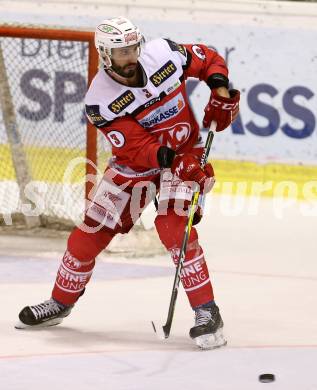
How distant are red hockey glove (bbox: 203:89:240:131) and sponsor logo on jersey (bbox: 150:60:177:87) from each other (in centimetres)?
19

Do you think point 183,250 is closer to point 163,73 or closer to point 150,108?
point 150,108

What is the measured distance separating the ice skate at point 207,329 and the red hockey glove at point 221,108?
79cm

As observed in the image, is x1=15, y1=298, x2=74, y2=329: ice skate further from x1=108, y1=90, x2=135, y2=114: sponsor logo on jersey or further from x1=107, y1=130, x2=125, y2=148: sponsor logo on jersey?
x1=108, y1=90, x2=135, y2=114: sponsor logo on jersey

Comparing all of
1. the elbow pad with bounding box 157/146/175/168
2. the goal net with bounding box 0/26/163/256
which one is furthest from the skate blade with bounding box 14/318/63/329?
the goal net with bounding box 0/26/163/256

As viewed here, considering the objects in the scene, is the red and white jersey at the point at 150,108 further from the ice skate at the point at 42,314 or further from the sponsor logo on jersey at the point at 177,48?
the ice skate at the point at 42,314

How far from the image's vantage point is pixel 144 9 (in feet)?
29.9

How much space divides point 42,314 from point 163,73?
3.86ft

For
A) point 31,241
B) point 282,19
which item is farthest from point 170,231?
point 282,19

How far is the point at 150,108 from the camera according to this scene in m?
5.14

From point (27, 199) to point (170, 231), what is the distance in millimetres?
2885

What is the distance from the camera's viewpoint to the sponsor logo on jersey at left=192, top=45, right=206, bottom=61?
17.6 ft

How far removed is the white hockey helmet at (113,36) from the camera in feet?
16.4

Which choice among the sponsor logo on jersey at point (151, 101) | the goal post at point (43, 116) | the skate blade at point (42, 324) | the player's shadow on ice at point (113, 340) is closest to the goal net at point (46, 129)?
the goal post at point (43, 116)

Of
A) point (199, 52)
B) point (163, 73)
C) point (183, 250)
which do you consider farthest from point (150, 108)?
point (183, 250)
